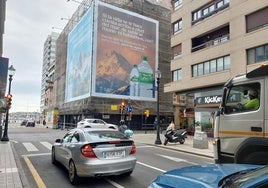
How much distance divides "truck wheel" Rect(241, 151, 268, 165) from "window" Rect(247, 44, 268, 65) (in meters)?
17.9

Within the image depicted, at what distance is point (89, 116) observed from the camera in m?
44.3

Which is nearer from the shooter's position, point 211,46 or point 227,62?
point 227,62

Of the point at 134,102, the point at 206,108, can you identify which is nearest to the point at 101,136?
the point at 206,108

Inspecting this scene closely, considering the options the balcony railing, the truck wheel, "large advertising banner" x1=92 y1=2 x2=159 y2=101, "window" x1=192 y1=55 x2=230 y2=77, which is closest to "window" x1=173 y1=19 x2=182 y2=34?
the balcony railing

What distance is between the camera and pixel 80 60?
4959 cm

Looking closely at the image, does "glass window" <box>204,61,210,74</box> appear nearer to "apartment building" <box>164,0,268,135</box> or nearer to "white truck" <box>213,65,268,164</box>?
"apartment building" <box>164,0,268,135</box>

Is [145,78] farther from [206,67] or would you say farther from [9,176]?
[9,176]

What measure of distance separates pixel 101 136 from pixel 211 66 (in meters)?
21.4

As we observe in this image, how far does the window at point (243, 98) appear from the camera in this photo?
6586 millimetres

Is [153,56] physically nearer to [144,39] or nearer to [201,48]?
[144,39]

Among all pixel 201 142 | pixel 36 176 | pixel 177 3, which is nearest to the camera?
pixel 36 176

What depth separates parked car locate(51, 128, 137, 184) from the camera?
7.47 metres

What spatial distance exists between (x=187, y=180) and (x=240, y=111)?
4.17 metres

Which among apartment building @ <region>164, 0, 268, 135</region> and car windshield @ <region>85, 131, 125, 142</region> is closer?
car windshield @ <region>85, 131, 125, 142</region>
